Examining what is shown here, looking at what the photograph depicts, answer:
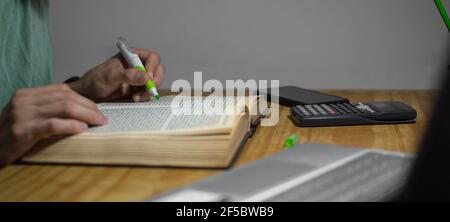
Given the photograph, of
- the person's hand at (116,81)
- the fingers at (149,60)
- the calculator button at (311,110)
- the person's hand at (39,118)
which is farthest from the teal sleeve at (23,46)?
the calculator button at (311,110)

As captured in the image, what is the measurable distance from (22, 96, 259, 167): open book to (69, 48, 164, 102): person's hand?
229mm

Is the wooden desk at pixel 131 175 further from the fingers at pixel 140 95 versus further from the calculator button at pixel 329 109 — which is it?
the fingers at pixel 140 95

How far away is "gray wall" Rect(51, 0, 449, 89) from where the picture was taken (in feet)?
4.78

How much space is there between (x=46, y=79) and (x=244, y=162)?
0.83m

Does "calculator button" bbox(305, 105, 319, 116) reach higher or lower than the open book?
lower

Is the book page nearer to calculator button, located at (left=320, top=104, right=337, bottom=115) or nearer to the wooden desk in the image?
the wooden desk

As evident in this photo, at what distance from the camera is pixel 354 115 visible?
0.87 meters

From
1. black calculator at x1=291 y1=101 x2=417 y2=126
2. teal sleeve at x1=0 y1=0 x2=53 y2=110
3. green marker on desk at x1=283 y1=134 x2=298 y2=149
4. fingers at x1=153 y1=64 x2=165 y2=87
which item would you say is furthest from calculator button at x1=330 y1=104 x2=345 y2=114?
teal sleeve at x1=0 y1=0 x2=53 y2=110

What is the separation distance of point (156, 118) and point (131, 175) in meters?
0.14

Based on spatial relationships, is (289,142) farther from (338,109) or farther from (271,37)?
(271,37)

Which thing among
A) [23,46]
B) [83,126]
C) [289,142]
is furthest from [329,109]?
[23,46]

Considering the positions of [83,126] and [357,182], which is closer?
[357,182]
